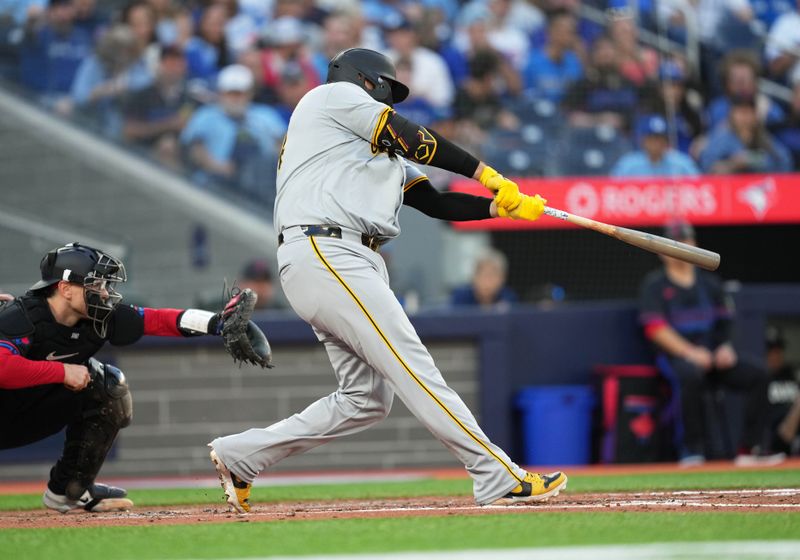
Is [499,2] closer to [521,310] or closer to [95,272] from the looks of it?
[521,310]

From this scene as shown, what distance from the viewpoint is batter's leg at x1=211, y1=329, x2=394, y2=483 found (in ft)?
16.1

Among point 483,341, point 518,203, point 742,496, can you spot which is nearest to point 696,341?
point 483,341

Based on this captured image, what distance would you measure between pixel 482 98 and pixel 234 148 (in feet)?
8.54

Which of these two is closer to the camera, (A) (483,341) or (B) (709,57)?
(A) (483,341)

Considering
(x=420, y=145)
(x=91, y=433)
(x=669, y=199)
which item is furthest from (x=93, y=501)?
(x=669, y=199)

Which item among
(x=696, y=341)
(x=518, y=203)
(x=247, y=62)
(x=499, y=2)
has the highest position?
(x=499, y=2)

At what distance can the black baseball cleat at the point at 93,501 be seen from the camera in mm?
5320

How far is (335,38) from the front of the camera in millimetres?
11984

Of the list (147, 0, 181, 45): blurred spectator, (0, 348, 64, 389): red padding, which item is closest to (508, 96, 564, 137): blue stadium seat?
(147, 0, 181, 45): blurred spectator

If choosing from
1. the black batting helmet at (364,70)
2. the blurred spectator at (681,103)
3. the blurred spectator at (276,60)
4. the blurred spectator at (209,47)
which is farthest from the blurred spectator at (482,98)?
the black batting helmet at (364,70)

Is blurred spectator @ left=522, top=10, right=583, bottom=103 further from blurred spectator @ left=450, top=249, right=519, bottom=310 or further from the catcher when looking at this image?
the catcher

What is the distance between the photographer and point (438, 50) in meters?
12.4

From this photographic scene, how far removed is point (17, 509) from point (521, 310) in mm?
4318

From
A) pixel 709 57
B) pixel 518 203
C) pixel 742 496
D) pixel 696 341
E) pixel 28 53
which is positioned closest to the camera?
pixel 518 203
